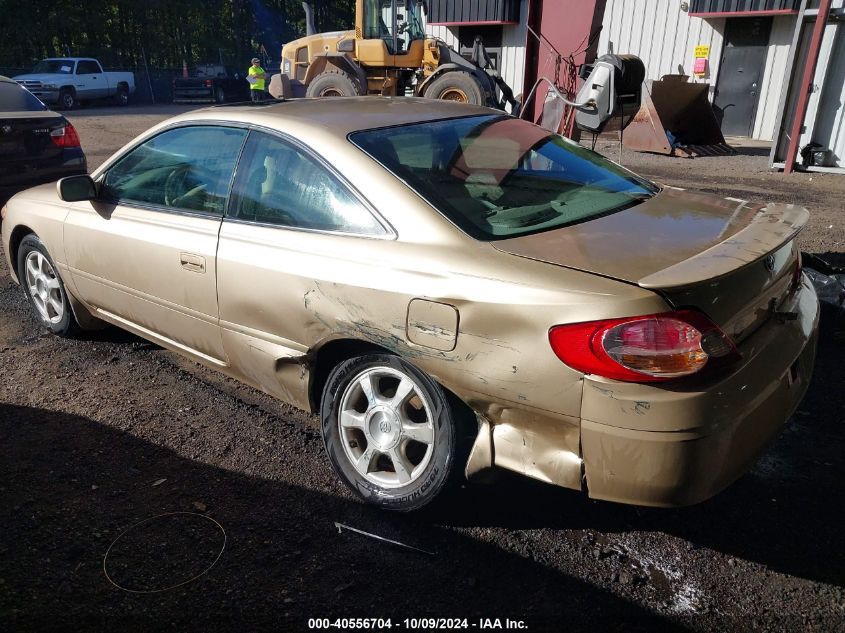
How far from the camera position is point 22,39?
32.6m

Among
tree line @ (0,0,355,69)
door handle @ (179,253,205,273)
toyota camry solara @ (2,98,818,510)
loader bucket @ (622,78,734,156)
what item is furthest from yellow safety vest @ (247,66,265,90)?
door handle @ (179,253,205,273)

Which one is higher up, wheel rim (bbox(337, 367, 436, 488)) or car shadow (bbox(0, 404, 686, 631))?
wheel rim (bbox(337, 367, 436, 488))

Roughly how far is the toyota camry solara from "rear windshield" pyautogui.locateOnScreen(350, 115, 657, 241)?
0.5 inches

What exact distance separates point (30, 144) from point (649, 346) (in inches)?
264

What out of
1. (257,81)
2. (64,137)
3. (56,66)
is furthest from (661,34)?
(56,66)

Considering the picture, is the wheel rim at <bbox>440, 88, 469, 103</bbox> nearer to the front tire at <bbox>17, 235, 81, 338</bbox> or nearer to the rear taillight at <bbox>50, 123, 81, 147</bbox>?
the rear taillight at <bbox>50, 123, 81, 147</bbox>

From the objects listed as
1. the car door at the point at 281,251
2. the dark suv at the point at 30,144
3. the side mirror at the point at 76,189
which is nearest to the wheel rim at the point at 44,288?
the side mirror at the point at 76,189

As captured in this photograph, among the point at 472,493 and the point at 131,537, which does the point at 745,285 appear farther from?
the point at 131,537

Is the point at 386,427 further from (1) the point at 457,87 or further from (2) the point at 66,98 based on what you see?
(2) the point at 66,98

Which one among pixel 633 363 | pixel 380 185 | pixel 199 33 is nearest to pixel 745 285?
pixel 633 363

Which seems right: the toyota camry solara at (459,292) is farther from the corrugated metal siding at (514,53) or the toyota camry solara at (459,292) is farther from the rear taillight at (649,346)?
the corrugated metal siding at (514,53)

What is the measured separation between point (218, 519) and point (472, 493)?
3.53 feet

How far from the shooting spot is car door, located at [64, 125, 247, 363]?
10.8 feet

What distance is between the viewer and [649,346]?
2.11m
